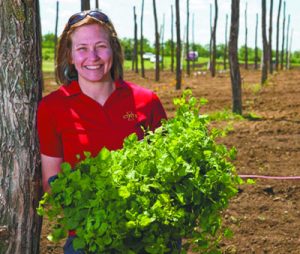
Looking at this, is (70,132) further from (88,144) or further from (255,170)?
(255,170)

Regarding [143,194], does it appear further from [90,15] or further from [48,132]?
[90,15]

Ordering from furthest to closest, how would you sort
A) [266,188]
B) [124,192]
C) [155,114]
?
[266,188], [155,114], [124,192]

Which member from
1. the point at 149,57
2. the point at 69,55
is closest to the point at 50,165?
the point at 69,55

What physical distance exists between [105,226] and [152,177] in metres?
0.26

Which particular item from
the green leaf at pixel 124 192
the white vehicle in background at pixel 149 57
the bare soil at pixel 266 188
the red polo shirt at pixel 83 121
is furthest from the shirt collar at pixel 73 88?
the white vehicle in background at pixel 149 57

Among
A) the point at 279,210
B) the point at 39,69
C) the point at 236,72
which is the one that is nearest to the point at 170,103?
the point at 236,72

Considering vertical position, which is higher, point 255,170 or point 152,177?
point 152,177

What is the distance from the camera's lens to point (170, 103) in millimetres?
14922

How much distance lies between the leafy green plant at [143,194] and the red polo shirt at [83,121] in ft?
1.10

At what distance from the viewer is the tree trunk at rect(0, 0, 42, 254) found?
9.24 ft

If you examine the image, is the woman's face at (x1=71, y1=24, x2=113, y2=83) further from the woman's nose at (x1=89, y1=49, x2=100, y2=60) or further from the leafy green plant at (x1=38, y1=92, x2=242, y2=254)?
the leafy green plant at (x1=38, y1=92, x2=242, y2=254)

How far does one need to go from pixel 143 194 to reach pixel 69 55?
35.3 inches

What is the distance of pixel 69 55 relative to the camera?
106 inches

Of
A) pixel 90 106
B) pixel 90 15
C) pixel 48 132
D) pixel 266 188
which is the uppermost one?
pixel 90 15
